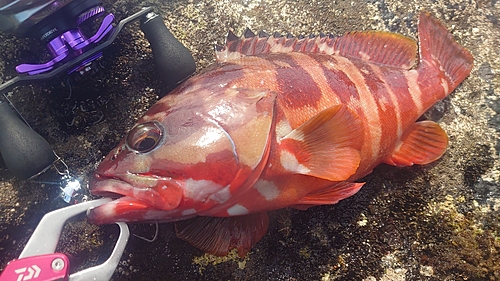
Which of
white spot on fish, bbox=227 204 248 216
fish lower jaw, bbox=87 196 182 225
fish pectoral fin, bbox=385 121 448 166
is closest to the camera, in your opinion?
fish lower jaw, bbox=87 196 182 225

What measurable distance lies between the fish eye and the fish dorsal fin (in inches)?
21.6

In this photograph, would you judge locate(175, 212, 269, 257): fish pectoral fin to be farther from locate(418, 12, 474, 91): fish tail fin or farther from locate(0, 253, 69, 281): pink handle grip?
locate(418, 12, 474, 91): fish tail fin

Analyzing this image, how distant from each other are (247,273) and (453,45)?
66.0 inches

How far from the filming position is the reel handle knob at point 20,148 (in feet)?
5.63

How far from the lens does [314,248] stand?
1995 millimetres

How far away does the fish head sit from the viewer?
4.92ft

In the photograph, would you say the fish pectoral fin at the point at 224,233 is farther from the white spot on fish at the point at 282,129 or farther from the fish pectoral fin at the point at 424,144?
the fish pectoral fin at the point at 424,144

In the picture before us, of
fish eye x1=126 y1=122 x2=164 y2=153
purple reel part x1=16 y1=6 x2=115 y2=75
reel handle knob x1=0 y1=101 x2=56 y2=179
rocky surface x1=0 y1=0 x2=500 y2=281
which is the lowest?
rocky surface x1=0 y1=0 x2=500 y2=281

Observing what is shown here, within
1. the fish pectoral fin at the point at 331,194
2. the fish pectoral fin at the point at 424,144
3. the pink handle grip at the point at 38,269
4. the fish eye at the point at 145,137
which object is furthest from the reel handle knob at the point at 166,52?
the fish pectoral fin at the point at 424,144

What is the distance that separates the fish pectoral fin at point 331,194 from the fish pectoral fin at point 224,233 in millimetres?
236

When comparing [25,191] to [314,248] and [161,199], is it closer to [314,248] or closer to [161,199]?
[161,199]

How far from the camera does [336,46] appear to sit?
2.08 metres

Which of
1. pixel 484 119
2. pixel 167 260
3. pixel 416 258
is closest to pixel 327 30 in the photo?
pixel 484 119

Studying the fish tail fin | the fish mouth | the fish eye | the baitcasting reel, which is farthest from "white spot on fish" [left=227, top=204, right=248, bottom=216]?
the fish tail fin
